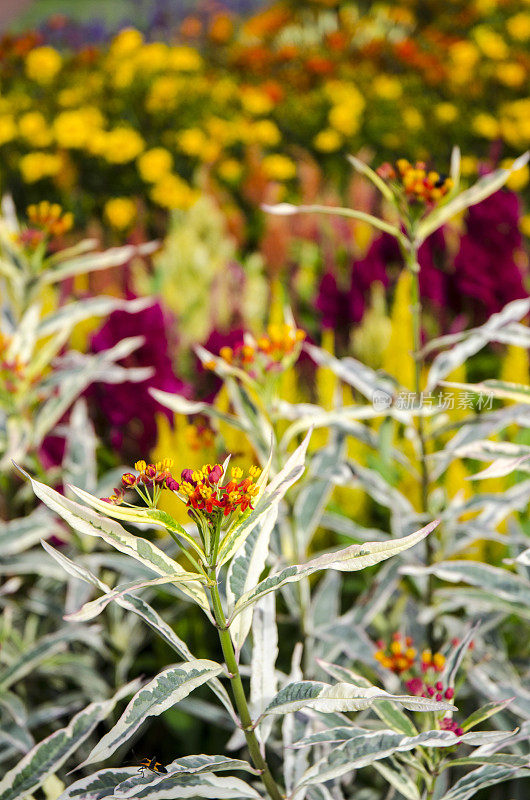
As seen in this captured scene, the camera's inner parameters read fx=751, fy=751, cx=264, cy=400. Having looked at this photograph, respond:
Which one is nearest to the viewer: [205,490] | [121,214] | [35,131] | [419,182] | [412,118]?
[205,490]

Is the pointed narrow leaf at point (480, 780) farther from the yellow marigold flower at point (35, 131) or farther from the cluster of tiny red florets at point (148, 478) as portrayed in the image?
the yellow marigold flower at point (35, 131)

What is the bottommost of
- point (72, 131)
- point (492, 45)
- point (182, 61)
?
point (72, 131)

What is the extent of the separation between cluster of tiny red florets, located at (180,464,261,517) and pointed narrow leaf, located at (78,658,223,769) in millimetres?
110

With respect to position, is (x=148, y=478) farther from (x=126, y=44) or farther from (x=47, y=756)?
(x=126, y=44)

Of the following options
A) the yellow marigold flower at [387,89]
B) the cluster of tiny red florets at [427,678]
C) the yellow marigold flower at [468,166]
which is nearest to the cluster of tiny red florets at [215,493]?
the cluster of tiny red florets at [427,678]

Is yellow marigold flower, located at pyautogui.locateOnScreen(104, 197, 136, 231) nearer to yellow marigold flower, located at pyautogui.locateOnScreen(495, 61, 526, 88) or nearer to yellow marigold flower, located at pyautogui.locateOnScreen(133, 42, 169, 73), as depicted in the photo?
yellow marigold flower, located at pyautogui.locateOnScreen(133, 42, 169, 73)

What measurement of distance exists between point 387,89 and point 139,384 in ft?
8.52

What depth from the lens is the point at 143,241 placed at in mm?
1729

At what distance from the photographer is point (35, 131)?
2.77 m

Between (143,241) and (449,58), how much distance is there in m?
2.74

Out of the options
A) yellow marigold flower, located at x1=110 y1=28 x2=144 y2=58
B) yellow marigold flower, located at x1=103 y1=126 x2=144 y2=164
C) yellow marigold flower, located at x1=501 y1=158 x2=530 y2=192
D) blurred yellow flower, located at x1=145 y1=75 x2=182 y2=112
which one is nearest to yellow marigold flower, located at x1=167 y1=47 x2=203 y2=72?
yellow marigold flower, located at x1=110 y1=28 x2=144 y2=58

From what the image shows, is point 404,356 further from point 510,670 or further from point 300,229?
point 300,229

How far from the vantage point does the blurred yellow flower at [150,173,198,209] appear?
2428 mm

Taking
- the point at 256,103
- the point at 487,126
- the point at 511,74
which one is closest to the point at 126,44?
the point at 256,103
